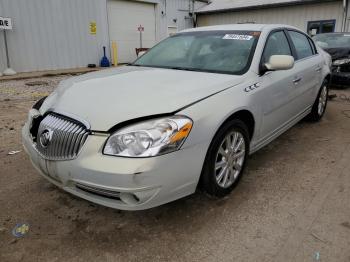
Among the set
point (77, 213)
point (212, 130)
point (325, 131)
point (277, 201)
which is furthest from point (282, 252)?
point (325, 131)

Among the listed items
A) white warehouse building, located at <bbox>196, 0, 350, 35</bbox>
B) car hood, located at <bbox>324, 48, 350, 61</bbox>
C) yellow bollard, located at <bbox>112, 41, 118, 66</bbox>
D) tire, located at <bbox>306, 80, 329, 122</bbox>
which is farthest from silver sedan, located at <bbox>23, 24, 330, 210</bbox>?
white warehouse building, located at <bbox>196, 0, 350, 35</bbox>

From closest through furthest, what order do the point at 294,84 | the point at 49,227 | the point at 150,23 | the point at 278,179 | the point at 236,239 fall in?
the point at 236,239
the point at 49,227
the point at 278,179
the point at 294,84
the point at 150,23

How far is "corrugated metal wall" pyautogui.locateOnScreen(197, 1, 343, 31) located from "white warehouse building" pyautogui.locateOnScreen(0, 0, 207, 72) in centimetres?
356

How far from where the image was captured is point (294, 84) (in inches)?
143

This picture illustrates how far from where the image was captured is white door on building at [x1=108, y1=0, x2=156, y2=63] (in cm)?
1330

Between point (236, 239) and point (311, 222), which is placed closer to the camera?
point (236, 239)

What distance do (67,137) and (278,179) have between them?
2.04 meters

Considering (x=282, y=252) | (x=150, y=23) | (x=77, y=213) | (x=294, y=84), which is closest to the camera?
(x=282, y=252)

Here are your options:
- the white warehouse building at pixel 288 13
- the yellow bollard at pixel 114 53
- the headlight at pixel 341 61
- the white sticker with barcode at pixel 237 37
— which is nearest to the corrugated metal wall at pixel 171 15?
the white warehouse building at pixel 288 13

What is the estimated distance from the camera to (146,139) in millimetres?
2035

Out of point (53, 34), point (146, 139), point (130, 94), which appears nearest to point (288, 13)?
point (53, 34)

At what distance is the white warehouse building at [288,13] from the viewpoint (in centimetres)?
1365

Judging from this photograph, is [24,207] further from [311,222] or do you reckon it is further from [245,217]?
[311,222]

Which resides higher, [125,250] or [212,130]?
[212,130]
